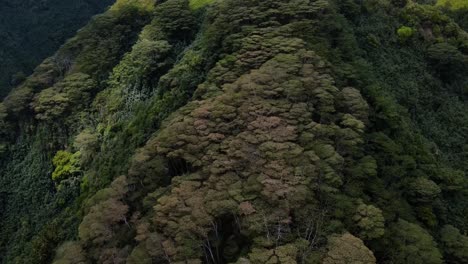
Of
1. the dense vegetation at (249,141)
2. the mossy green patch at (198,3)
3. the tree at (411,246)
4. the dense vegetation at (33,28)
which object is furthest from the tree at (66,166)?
the dense vegetation at (33,28)

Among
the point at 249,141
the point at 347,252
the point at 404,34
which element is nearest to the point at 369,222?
the point at 347,252

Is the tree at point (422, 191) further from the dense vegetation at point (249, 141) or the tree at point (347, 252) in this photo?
the tree at point (347, 252)

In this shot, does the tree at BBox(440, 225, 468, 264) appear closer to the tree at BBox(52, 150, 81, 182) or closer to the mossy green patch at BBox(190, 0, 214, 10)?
the tree at BBox(52, 150, 81, 182)

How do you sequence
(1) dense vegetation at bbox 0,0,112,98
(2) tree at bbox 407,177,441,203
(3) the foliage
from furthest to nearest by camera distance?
(1) dense vegetation at bbox 0,0,112,98 → (3) the foliage → (2) tree at bbox 407,177,441,203

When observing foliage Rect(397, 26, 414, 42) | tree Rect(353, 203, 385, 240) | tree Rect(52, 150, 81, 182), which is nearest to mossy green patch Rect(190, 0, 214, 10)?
foliage Rect(397, 26, 414, 42)

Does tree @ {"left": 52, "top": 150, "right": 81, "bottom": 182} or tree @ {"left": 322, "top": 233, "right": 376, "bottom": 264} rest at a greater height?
tree @ {"left": 322, "top": 233, "right": 376, "bottom": 264}

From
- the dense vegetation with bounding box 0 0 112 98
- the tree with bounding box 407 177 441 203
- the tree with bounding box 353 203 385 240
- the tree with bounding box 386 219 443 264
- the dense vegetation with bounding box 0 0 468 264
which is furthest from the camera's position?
the dense vegetation with bounding box 0 0 112 98

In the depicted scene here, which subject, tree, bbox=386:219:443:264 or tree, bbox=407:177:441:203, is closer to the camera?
tree, bbox=386:219:443:264
